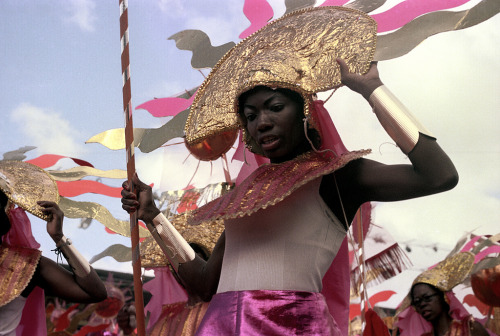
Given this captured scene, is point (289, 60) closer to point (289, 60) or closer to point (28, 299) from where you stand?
point (289, 60)

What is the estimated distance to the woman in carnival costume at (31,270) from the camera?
3443 millimetres

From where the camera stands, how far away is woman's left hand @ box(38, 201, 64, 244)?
3562 mm

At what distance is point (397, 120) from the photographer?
6.77ft

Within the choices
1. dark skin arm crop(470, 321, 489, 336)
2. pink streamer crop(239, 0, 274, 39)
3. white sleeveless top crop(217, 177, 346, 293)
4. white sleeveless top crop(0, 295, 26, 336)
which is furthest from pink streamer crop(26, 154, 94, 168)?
white sleeveless top crop(217, 177, 346, 293)

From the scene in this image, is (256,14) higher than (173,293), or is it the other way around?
(256,14)

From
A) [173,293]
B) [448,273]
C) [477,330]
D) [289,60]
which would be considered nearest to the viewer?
[289,60]

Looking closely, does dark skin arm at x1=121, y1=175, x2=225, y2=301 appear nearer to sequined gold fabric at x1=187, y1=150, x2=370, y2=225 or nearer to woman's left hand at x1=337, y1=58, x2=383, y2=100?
sequined gold fabric at x1=187, y1=150, x2=370, y2=225

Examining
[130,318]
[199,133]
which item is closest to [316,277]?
[199,133]

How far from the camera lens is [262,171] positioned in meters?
2.39

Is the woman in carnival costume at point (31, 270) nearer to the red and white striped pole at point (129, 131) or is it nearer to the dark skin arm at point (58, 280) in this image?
the dark skin arm at point (58, 280)

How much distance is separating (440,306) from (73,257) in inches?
154

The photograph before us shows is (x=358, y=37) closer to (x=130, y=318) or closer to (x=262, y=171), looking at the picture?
(x=262, y=171)

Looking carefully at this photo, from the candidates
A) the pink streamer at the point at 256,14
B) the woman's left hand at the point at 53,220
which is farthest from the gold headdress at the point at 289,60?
the pink streamer at the point at 256,14

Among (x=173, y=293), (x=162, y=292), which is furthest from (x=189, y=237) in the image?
(x=162, y=292)
